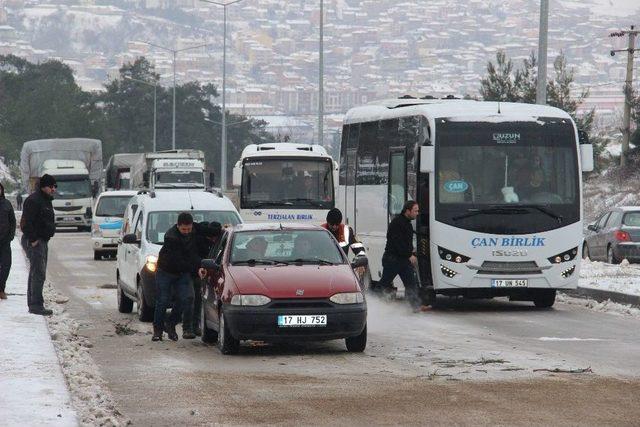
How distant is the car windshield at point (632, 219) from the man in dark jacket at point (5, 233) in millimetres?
18007

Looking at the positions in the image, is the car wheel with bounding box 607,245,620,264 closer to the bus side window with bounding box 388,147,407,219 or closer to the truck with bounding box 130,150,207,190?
the bus side window with bounding box 388,147,407,219

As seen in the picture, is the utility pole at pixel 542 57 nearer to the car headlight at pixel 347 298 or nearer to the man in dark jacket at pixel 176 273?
the man in dark jacket at pixel 176 273

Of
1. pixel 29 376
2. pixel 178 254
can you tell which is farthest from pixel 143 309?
pixel 29 376

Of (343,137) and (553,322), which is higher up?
(343,137)

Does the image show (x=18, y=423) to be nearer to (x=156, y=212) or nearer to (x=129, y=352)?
(x=129, y=352)

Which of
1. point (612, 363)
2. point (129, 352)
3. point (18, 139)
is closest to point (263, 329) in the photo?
point (129, 352)

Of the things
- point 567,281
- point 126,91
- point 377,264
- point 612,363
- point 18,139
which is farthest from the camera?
point 126,91

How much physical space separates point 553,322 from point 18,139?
12417 centimetres

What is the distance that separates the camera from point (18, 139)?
141875 millimetres

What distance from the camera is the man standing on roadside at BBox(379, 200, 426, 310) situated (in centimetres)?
2276

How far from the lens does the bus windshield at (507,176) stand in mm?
23500

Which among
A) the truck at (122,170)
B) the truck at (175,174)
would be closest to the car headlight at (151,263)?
the truck at (175,174)

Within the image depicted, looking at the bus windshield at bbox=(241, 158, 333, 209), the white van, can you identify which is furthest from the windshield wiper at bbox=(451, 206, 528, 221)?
the white van

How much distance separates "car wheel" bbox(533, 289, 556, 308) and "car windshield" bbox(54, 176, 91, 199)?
40.4 meters
